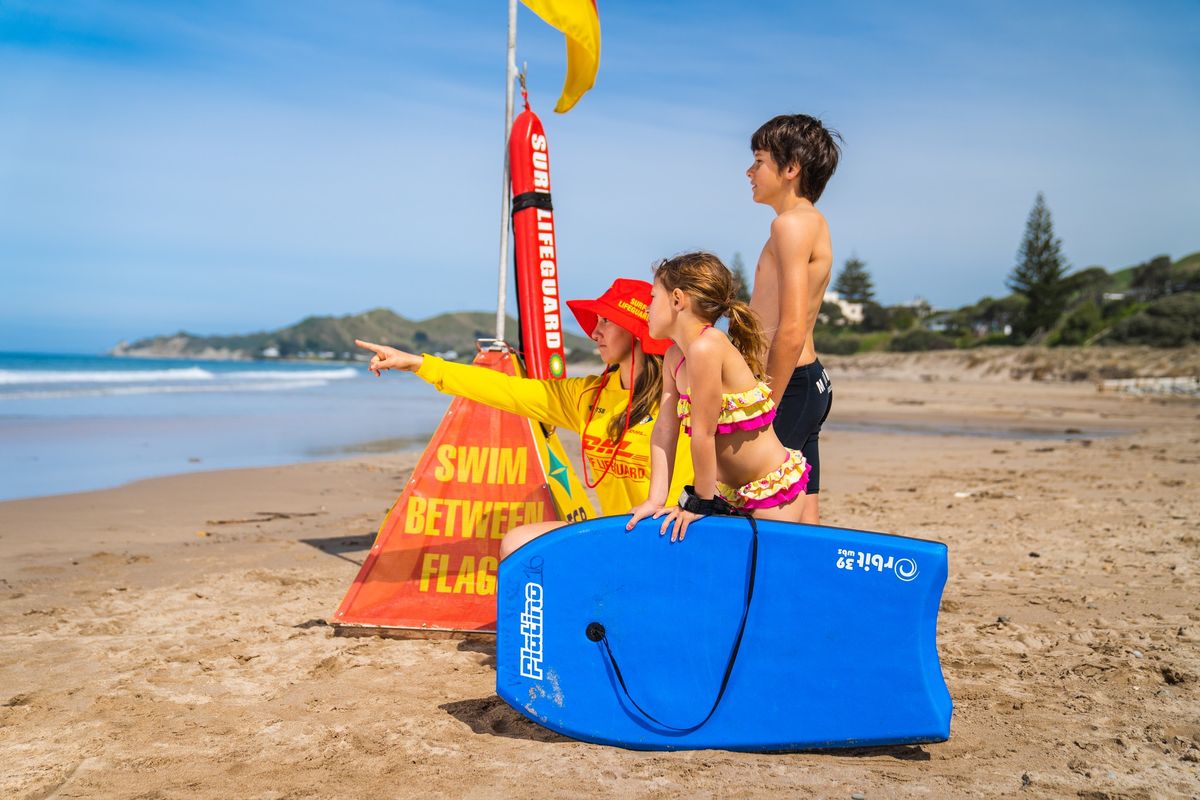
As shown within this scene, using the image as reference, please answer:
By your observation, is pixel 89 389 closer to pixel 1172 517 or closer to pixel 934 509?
pixel 934 509

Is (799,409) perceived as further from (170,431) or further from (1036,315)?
(1036,315)

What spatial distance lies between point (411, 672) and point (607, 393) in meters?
1.33

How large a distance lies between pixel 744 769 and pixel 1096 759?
1052 millimetres

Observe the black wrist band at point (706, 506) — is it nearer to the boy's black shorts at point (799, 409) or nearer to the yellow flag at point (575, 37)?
the boy's black shorts at point (799, 409)

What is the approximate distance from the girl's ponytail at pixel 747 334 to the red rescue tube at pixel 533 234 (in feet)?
5.51

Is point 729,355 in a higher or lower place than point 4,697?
→ higher

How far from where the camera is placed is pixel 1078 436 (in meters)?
13.7

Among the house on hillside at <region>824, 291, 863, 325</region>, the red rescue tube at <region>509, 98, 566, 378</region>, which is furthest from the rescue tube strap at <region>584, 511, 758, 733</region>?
the house on hillside at <region>824, 291, 863, 325</region>

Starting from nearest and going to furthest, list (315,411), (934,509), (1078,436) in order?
(934,509) < (1078,436) < (315,411)

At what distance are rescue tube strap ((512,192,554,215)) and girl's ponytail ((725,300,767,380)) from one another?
1.90 m

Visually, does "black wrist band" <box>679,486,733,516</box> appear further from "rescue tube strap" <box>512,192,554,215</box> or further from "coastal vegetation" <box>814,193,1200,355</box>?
"coastal vegetation" <box>814,193,1200,355</box>

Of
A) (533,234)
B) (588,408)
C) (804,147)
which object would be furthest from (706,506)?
(533,234)

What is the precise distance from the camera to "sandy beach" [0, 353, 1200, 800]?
2.52 m

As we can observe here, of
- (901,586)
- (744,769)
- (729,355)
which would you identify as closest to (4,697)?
(744,769)
